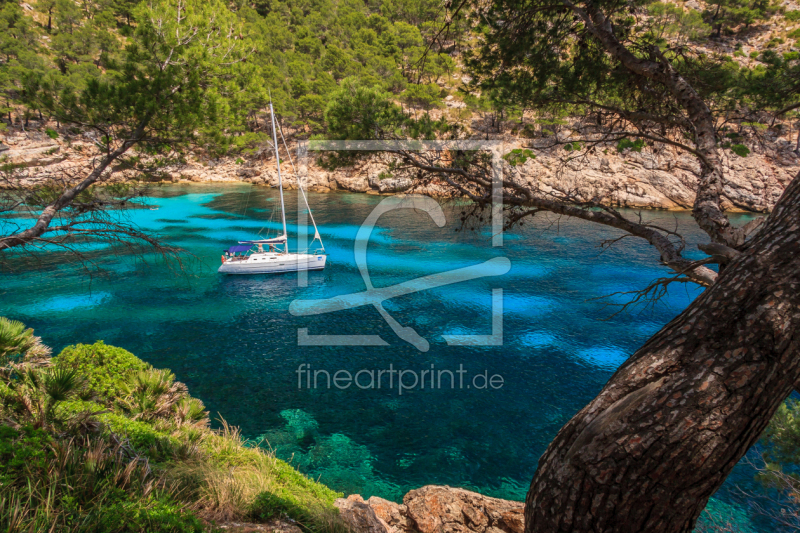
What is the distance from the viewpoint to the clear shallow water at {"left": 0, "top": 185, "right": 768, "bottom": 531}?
9.62m

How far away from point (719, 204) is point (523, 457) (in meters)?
7.63

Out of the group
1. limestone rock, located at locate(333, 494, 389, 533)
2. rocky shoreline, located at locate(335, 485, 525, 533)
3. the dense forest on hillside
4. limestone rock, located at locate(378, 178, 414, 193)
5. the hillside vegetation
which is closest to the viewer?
the hillside vegetation

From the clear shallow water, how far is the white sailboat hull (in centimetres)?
49

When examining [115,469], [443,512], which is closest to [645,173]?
[443,512]

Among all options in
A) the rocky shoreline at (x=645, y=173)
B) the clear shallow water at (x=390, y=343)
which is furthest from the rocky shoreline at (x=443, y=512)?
the rocky shoreline at (x=645, y=173)

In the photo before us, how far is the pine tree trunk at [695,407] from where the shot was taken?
175 cm

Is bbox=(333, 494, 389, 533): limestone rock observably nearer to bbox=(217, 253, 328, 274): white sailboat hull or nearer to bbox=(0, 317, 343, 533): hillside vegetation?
bbox=(0, 317, 343, 533): hillside vegetation

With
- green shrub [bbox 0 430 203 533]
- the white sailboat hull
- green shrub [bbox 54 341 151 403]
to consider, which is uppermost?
green shrub [bbox 0 430 203 533]

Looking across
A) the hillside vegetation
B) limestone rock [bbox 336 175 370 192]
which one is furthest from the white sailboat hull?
limestone rock [bbox 336 175 370 192]

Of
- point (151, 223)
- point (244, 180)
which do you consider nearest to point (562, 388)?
point (151, 223)

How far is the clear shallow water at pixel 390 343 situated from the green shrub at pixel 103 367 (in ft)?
11.7

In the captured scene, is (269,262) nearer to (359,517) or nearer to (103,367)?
(103,367)

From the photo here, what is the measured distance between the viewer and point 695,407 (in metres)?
1.78

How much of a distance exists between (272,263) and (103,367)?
1469 cm
